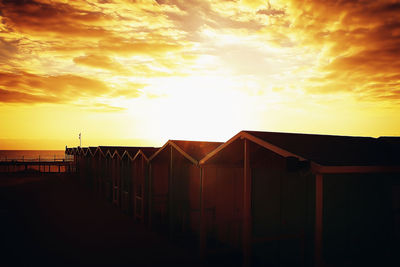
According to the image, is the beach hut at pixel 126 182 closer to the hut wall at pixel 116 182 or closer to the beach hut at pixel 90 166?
the hut wall at pixel 116 182

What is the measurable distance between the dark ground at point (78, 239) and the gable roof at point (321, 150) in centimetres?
407

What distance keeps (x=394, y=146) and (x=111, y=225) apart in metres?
12.1

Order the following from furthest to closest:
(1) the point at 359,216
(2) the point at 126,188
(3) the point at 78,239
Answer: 1. (2) the point at 126,188
2. (3) the point at 78,239
3. (1) the point at 359,216

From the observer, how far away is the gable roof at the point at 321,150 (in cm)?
638

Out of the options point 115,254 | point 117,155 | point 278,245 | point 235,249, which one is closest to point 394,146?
point 278,245

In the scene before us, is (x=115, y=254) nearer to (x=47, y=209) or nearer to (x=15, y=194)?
(x=47, y=209)

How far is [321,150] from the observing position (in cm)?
721

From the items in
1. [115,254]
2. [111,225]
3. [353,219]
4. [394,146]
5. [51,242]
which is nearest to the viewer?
[353,219]

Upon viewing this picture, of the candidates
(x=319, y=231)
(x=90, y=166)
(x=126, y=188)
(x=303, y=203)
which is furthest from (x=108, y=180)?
(x=319, y=231)

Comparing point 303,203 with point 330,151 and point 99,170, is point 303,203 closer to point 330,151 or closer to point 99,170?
point 330,151

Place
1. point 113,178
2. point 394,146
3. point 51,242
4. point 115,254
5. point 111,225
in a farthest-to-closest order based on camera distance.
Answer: point 113,178 → point 111,225 → point 51,242 → point 115,254 → point 394,146

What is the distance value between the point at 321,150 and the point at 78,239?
9.83m

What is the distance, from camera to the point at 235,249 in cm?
1066

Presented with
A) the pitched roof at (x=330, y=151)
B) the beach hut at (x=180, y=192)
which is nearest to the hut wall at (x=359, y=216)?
the pitched roof at (x=330, y=151)
